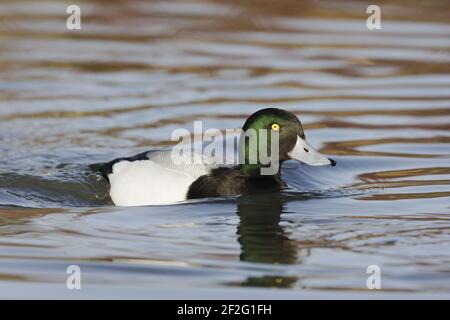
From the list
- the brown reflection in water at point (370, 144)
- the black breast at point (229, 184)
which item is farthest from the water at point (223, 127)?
→ the black breast at point (229, 184)

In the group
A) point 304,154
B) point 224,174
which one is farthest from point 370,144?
point 224,174

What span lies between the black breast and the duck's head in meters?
0.14

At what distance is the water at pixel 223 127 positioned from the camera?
7363 mm

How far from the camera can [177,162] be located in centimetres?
998

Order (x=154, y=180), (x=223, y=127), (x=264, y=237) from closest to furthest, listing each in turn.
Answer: (x=264, y=237) → (x=154, y=180) → (x=223, y=127)

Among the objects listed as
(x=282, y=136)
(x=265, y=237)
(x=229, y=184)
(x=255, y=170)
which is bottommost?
(x=265, y=237)

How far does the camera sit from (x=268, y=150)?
9711 mm

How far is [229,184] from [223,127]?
275cm

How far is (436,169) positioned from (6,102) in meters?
5.46

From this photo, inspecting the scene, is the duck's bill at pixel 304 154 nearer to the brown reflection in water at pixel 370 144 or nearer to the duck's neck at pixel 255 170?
the duck's neck at pixel 255 170

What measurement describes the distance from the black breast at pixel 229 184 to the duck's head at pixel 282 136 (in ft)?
0.45

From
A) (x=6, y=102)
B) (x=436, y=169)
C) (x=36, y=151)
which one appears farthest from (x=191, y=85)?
(x=436, y=169)

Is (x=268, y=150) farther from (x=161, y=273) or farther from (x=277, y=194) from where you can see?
(x=161, y=273)

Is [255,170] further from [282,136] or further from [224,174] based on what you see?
[282,136]
